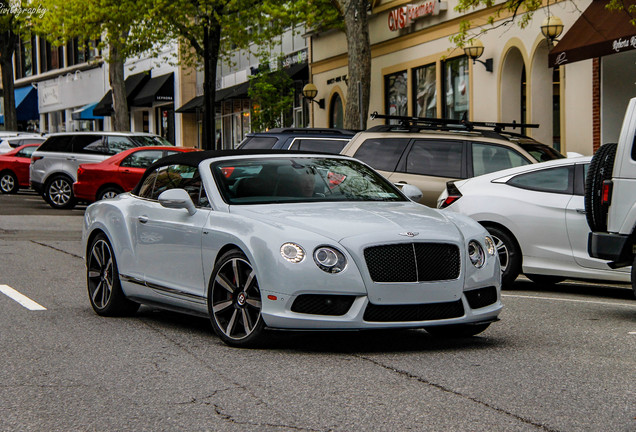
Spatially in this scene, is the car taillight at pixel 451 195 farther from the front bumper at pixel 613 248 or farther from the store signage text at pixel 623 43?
the store signage text at pixel 623 43

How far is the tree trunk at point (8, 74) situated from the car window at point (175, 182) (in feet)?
157

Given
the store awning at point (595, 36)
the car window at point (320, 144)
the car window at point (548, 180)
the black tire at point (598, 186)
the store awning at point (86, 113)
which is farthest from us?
the store awning at point (86, 113)

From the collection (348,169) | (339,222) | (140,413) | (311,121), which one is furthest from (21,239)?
(311,121)

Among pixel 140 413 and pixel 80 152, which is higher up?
pixel 80 152

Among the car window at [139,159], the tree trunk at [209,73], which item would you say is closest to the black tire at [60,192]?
the car window at [139,159]

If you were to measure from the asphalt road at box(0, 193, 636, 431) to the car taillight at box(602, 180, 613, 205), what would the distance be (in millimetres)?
1006

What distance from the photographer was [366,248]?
7.28 m

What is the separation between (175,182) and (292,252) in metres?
2.23

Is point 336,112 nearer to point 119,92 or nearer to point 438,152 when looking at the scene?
point 119,92

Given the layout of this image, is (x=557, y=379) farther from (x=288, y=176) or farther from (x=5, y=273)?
(x=5, y=273)

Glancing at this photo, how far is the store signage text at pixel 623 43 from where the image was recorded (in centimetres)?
1839

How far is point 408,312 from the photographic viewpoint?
7.36 meters

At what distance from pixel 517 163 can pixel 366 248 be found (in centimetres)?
744

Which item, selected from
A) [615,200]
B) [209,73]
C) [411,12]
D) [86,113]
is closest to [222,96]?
[209,73]
